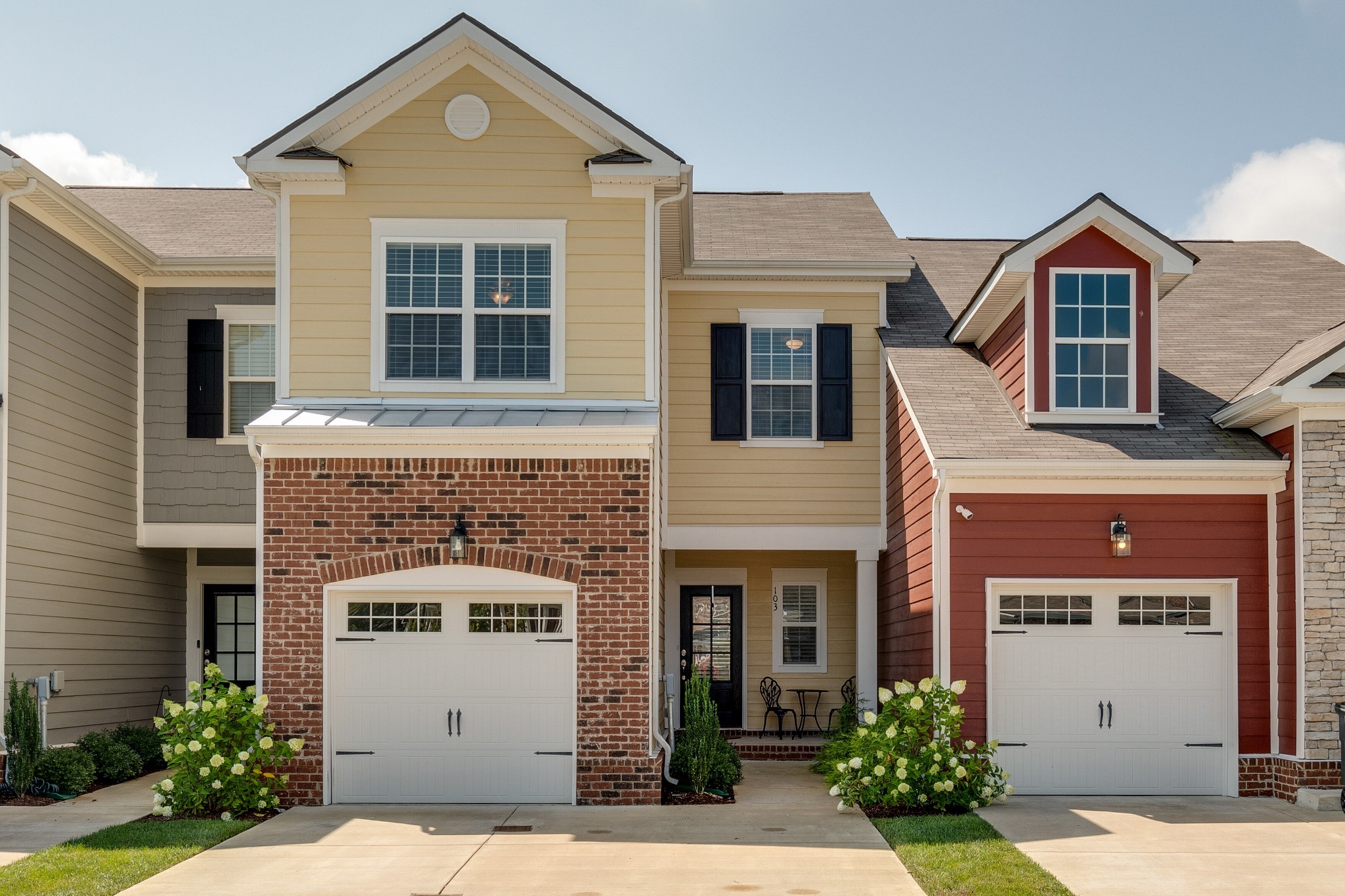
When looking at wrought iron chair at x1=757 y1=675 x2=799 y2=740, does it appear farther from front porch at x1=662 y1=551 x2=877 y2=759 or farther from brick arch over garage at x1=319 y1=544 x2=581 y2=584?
brick arch over garage at x1=319 y1=544 x2=581 y2=584

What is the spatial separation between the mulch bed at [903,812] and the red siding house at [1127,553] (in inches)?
46.8

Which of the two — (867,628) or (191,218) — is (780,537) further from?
(191,218)

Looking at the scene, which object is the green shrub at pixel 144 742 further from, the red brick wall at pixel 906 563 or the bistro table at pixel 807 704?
the red brick wall at pixel 906 563

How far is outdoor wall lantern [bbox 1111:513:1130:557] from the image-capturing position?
12117 millimetres

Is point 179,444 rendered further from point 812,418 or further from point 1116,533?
point 1116,533

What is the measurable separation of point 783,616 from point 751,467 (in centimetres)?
260

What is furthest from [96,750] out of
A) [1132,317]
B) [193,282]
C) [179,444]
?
[1132,317]

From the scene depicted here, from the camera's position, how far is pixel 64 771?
12320 mm

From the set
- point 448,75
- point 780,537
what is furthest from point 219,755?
point 780,537

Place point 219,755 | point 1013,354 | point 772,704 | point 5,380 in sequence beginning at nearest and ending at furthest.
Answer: point 219,755 → point 5,380 → point 1013,354 → point 772,704

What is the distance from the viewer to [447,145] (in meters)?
12.4

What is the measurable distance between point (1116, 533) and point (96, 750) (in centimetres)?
1051

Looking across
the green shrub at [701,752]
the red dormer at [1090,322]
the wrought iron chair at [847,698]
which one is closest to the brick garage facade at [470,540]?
the green shrub at [701,752]

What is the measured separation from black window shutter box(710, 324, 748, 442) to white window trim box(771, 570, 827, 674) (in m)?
2.51
